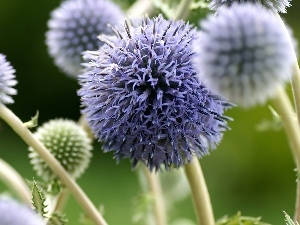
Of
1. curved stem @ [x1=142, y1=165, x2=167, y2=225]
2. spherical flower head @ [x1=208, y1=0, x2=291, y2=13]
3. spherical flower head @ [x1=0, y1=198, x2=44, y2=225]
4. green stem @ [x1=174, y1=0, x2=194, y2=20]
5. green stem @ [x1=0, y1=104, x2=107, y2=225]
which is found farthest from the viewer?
curved stem @ [x1=142, y1=165, x2=167, y2=225]

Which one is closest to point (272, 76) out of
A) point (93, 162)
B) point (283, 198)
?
point (283, 198)

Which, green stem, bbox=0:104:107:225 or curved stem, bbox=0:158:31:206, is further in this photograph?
curved stem, bbox=0:158:31:206

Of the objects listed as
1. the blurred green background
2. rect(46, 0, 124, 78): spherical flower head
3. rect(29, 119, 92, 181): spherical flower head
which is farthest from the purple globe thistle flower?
the blurred green background

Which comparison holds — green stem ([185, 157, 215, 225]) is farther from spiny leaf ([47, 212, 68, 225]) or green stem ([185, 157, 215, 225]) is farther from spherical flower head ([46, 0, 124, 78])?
spherical flower head ([46, 0, 124, 78])

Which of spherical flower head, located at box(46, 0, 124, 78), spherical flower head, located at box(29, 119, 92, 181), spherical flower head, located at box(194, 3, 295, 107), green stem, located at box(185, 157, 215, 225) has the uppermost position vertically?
spherical flower head, located at box(46, 0, 124, 78)

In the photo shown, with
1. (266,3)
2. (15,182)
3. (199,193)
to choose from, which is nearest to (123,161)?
(15,182)

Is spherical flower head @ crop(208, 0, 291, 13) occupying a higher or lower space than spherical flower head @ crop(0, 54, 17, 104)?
lower
